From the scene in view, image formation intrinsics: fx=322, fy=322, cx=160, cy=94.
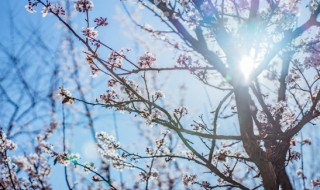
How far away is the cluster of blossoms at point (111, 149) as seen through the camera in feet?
15.7

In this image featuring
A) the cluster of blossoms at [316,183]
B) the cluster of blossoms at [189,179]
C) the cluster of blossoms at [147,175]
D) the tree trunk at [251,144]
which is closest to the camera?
the tree trunk at [251,144]

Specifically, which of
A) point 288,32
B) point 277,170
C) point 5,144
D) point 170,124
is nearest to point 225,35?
point 288,32

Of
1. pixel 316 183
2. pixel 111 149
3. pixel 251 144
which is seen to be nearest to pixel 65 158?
pixel 111 149

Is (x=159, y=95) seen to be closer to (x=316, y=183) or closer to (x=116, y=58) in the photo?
(x=116, y=58)

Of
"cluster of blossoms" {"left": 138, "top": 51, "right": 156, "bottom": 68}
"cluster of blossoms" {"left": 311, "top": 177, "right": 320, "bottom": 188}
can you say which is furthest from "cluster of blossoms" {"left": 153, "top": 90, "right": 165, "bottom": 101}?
"cluster of blossoms" {"left": 311, "top": 177, "right": 320, "bottom": 188}

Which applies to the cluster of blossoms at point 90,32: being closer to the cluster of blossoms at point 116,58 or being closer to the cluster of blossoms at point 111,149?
the cluster of blossoms at point 116,58

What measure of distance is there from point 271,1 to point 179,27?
1.29 meters

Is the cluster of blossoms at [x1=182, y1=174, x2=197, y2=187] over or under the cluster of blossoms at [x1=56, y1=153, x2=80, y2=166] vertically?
over

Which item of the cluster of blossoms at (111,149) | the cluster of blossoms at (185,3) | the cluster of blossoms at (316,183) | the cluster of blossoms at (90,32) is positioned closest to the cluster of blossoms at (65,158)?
the cluster of blossoms at (111,149)

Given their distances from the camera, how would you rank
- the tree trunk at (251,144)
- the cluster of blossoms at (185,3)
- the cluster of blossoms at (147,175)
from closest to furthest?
1. the tree trunk at (251,144)
2. the cluster of blossoms at (185,3)
3. the cluster of blossoms at (147,175)

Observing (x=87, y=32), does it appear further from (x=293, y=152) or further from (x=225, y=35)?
(x=293, y=152)

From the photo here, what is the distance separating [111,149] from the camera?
491 cm

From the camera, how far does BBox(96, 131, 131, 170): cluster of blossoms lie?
4786mm

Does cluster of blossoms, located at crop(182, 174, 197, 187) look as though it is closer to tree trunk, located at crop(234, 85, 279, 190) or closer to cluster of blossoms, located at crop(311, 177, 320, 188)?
tree trunk, located at crop(234, 85, 279, 190)
